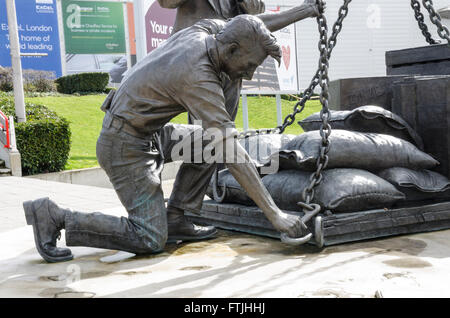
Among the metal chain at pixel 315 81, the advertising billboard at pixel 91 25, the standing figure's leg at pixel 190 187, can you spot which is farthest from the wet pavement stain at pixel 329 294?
the advertising billboard at pixel 91 25

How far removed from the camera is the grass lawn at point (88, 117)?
44.1ft

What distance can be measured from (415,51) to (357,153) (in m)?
1.91

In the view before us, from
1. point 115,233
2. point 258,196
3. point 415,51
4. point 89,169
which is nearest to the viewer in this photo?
point 258,196

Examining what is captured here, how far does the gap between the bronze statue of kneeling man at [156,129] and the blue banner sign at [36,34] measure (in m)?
22.5

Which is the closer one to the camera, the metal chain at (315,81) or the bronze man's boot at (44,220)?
the bronze man's boot at (44,220)

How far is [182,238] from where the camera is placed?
382cm

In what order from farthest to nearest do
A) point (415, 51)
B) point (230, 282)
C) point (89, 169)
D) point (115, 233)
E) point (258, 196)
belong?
point (89, 169)
point (415, 51)
point (115, 233)
point (258, 196)
point (230, 282)

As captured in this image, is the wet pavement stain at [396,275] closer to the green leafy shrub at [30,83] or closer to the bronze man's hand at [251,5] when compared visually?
the bronze man's hand at [251,5]

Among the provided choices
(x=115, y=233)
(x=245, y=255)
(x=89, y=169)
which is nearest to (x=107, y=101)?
(x=115, y=233)

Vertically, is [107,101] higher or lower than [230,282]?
higher

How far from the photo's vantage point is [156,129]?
340 centimetres

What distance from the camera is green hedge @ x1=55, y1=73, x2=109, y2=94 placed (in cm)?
2152
